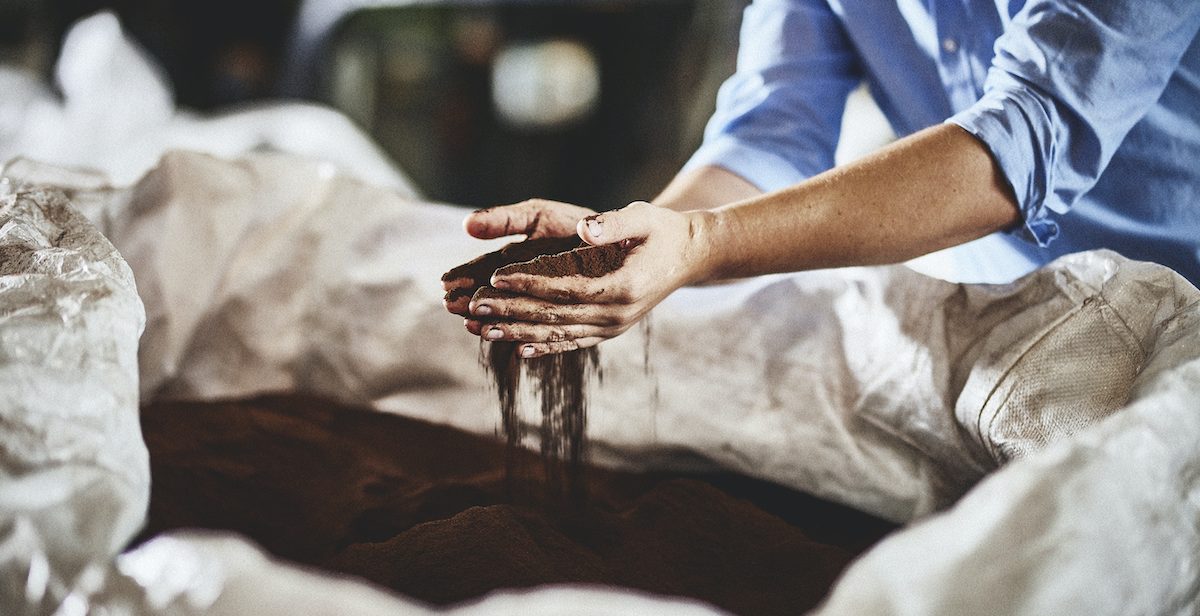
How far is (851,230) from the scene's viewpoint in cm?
86

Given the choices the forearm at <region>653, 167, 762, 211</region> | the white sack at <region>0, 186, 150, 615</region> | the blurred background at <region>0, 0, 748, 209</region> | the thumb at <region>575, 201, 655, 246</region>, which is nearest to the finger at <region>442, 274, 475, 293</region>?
the thumb at <region>575, 201, 655, 246</region>

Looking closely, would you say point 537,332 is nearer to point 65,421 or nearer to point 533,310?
point 533,310

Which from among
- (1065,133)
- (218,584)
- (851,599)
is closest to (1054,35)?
(1065,133)

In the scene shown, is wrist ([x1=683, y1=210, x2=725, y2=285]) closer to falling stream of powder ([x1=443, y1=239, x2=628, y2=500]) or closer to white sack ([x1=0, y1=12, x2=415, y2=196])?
falling stream of powder ([x1=443, y1=239, x2=628, y2=500])

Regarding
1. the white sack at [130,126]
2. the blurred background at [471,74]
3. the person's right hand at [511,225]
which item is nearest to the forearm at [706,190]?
the person's right hand at [511,225]

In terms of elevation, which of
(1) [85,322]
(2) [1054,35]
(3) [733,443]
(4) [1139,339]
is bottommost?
(3) [733,443]

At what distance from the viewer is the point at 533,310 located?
757 mm

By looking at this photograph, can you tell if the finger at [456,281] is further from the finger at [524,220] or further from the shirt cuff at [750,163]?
the shirt cuff at [750,163]

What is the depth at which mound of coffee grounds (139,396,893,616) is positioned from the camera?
74cm

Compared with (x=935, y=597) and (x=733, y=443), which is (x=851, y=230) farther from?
(x=935, y=597)

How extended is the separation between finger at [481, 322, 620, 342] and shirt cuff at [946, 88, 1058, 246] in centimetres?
→ 39

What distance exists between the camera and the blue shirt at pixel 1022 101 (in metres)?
0.82

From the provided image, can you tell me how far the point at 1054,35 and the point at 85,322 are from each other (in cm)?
87

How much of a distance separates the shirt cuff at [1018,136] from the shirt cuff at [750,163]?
1.09 feet
